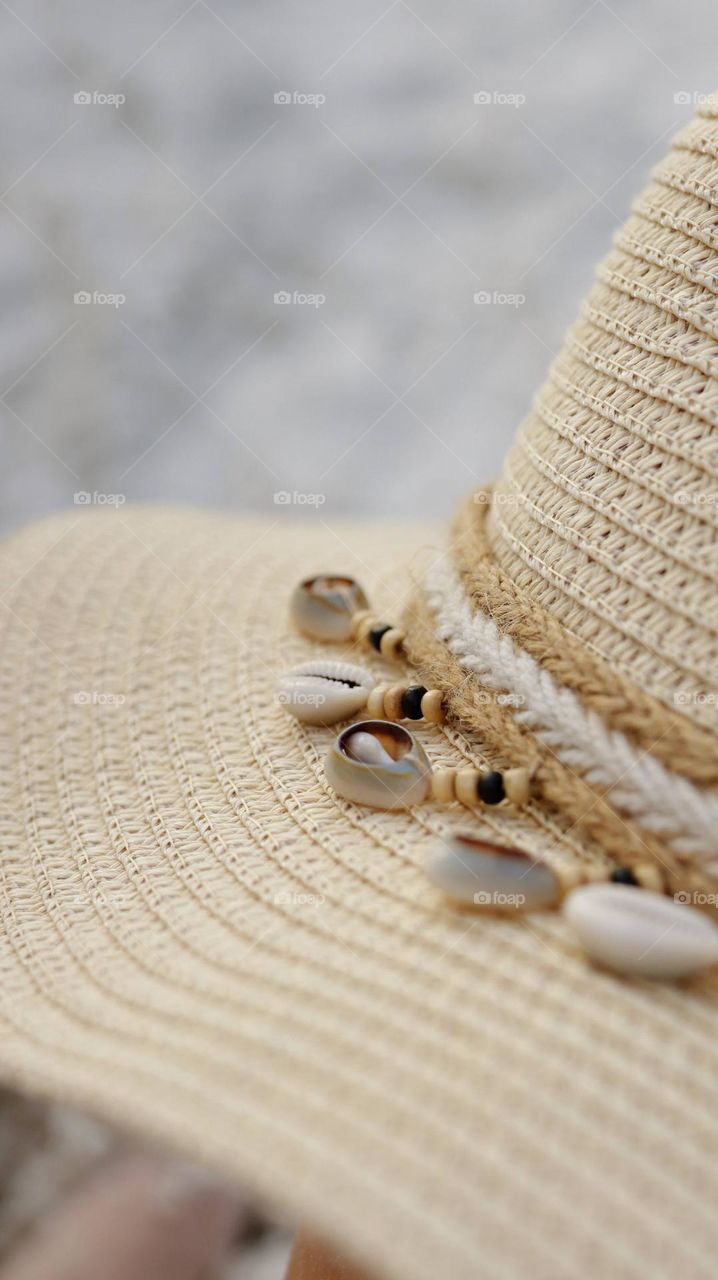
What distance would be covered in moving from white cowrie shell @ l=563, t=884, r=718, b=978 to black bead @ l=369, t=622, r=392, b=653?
27 cm

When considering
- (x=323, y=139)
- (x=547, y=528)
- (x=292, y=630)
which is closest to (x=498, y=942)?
(x=547, y=528)

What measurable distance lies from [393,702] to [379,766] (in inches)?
2.7

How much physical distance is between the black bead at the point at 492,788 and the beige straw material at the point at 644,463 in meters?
0.08

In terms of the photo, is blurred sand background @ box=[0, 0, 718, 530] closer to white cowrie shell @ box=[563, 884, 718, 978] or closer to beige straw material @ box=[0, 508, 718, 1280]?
beige straw material @ box=[0, 508, 718, 1280]

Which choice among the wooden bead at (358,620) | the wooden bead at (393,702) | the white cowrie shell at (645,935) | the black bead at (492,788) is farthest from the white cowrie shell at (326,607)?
the white cowrie shell at (645,935)

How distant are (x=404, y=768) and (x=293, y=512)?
130 cm

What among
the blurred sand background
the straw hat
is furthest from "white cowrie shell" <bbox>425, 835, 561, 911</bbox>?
the blurred sand background

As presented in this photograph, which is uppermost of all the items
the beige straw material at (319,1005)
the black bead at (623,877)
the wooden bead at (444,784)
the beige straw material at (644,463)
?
the beige straw material at (644,463)

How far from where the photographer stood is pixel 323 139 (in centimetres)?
169

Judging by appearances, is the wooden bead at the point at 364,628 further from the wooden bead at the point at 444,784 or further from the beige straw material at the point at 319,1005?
the wooden bead at the point at 444,784

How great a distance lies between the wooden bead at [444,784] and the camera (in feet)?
1.85

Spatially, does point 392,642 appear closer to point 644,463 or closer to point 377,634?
point 377,634

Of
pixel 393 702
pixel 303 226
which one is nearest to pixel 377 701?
pixel 393 702

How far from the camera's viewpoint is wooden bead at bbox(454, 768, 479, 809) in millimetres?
556
